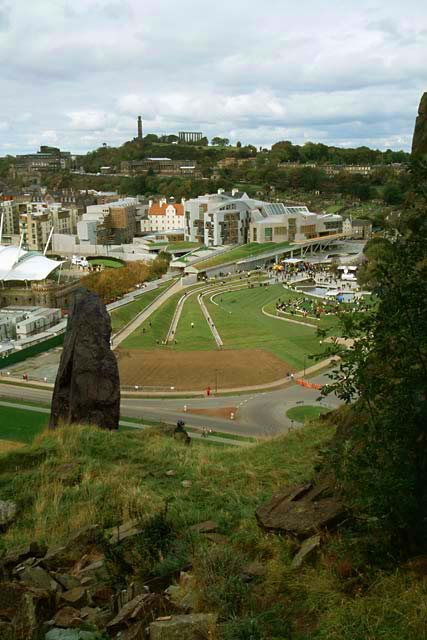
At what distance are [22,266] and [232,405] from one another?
132 ft

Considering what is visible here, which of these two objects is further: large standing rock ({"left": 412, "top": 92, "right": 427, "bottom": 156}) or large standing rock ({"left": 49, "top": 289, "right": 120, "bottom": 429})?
large standing rock ({"left": 49, "top": 289, "right": 120, "bottom": 429})

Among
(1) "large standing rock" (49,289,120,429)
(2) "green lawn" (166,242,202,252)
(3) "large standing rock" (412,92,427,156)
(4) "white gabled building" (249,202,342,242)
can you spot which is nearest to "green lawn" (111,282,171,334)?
(2) "green lawn" (166,242,202,252)

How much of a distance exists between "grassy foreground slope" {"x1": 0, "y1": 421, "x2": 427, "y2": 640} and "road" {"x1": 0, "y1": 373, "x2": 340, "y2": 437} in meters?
11.2

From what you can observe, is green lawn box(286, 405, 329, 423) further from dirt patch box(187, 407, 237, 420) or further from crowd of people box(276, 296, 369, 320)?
crowd of people box(276, 296, 369, 320)

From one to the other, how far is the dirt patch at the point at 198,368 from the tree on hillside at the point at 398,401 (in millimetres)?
25844

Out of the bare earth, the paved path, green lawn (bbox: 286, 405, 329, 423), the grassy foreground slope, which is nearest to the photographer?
the grassy foreground slope

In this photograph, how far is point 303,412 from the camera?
2698 cm

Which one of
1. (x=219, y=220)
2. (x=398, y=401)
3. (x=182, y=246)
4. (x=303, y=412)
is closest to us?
(x=398, y=401)

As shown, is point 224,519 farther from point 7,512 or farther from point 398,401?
point 398,401

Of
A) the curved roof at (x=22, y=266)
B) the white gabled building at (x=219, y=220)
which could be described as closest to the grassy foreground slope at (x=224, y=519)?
the curved roof at (x=22, y=266)

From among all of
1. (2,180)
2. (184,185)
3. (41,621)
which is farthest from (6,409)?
(2,180)

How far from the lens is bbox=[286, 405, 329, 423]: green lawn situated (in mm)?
26234

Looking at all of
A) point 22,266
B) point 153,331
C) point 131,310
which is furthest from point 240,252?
point 153,331

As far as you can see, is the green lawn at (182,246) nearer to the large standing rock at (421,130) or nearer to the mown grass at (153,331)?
the mown grass at (153,331)
